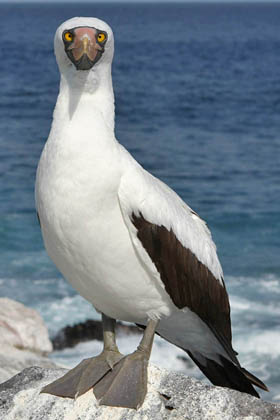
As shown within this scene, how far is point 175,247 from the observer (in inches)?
203

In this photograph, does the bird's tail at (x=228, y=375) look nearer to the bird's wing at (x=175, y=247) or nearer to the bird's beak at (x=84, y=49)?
the bird's wing at (x=175, y=247)

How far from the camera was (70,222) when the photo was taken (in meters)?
4.77

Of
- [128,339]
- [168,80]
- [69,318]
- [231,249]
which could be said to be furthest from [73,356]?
[168,80]

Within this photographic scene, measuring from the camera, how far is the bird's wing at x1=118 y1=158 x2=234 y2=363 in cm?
489

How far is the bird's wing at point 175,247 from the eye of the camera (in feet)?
16.0

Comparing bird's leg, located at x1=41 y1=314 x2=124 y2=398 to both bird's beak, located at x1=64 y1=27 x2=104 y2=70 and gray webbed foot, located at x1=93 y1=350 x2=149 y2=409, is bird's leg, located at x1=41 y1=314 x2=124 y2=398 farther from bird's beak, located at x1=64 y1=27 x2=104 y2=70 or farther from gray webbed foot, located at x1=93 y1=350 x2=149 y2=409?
bird's beak, located at x1=64 y1=27 x2=104 y2=70

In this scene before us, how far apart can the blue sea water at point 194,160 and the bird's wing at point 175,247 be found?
A: 7.83 metres

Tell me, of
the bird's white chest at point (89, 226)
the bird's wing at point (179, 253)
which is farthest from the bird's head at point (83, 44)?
the bird's wing at point (179, 253)

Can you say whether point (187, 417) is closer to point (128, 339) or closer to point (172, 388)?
point (172, 388)

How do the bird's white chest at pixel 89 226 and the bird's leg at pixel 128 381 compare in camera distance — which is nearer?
the bird's white chest at pixel 89 226

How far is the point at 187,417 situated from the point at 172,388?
0.25 meters

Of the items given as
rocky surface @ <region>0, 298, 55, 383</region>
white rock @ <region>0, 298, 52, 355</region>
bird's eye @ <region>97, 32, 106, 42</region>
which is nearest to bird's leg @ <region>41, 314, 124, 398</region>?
bird's eye @ <region>97, 32, 106, 42</region>

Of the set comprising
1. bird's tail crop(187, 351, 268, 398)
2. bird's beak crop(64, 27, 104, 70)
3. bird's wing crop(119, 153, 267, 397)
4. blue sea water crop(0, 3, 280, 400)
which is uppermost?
bird's beak crop(64, 27, 104, 70)

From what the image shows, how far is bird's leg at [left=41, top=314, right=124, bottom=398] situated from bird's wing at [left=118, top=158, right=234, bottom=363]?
2.22 feet
